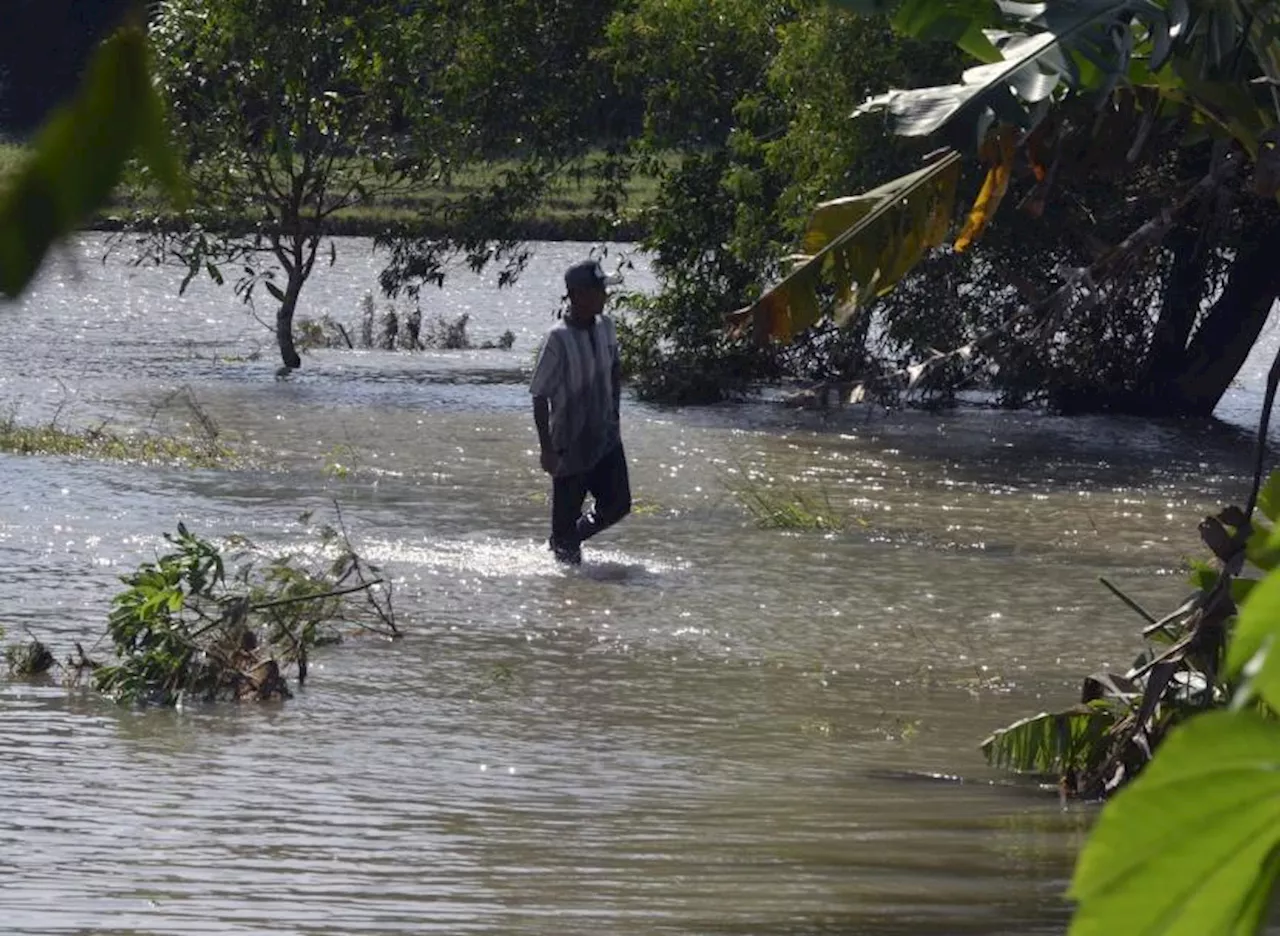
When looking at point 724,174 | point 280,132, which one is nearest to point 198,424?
A: point 280,132

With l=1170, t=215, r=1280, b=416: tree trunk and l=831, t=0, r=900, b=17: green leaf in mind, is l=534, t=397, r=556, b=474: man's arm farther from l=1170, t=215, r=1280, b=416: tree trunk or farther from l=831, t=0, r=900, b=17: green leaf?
l=1170, t=215, r=1280, b=416: tree trunk

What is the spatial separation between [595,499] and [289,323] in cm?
1162

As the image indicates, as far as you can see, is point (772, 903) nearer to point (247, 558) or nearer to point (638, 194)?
point (247, 558)

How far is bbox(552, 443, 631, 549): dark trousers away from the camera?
1144 cm

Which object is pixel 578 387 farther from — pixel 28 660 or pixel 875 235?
pixel 875 235

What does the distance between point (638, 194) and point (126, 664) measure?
3449 centimetres

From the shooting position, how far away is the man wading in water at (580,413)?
10.9m

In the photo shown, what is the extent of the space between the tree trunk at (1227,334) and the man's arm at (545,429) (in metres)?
10.1

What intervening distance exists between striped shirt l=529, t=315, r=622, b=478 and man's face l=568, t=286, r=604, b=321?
12 cm

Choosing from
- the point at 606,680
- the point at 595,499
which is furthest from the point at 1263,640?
the point at 595,499

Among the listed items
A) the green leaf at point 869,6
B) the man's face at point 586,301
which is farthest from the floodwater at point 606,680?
the green leaf at point 869,6

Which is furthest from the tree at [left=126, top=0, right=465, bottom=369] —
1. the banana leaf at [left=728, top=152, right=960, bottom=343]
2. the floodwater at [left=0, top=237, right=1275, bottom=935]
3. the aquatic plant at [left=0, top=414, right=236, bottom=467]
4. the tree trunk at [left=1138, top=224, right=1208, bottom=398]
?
the banana leaf at [left=728, top=152, right=960, bottom=343]

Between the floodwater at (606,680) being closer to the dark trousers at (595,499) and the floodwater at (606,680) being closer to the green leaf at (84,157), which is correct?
the green leaf at (84,157)

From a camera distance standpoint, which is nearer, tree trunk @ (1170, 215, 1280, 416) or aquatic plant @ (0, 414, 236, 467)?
aquatic plant @ (0, 414, 236, 467)
